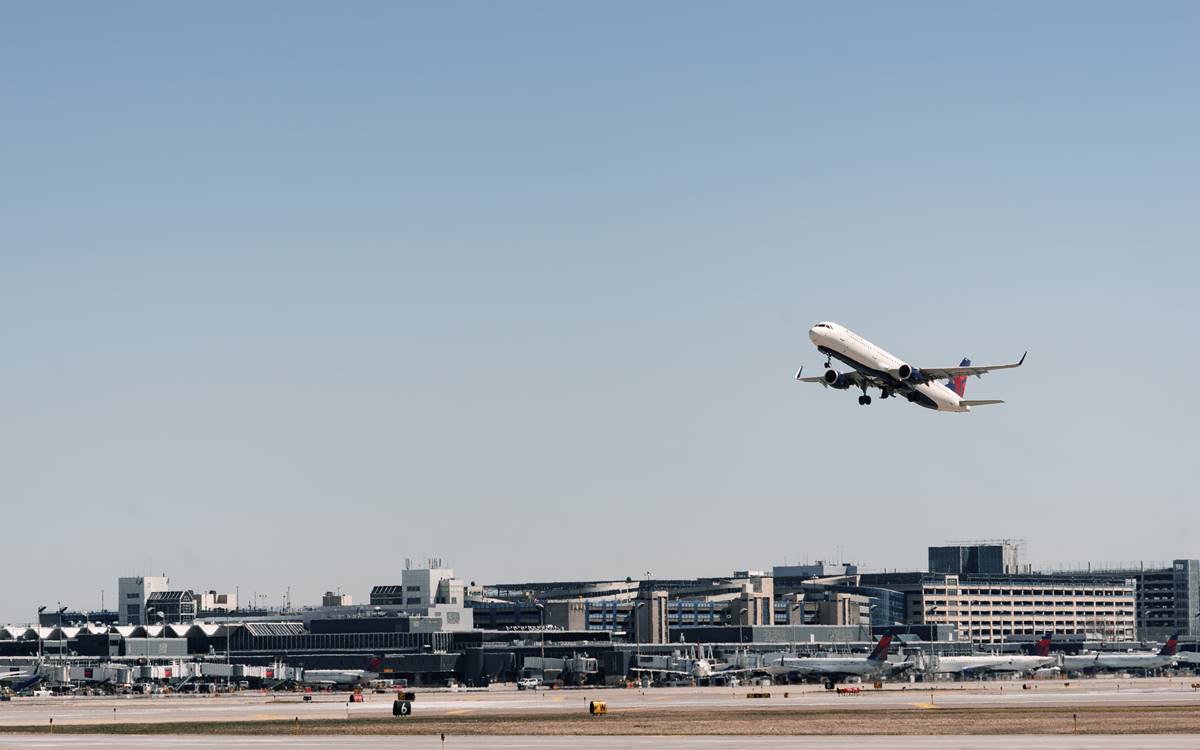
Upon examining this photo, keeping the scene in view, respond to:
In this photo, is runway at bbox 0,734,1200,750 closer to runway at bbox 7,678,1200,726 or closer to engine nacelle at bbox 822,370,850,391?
runway at bbox 7,678,1200,726

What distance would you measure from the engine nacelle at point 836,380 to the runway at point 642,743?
52502 mm

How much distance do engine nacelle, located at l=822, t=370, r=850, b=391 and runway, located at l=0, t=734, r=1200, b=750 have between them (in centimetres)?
5250

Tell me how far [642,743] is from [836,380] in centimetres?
5986

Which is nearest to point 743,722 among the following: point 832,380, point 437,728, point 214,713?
point 437,728

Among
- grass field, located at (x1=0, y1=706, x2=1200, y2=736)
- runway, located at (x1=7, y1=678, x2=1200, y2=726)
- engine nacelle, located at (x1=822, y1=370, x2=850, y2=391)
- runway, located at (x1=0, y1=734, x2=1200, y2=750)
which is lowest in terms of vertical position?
runway, located at (x1=7, y1=678, x2=1200, y2=726)

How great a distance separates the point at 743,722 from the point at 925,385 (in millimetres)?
44645

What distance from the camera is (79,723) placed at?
150375mm

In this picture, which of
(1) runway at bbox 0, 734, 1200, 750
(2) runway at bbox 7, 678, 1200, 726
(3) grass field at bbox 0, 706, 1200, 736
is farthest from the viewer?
(2) runway at bbox 7, 678, 1200, 726

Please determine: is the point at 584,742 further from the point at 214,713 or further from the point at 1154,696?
the point at 1154,696

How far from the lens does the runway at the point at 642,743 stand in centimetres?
10319

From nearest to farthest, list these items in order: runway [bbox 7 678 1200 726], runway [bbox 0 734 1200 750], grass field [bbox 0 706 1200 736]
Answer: runway [bbox 0 734 1200 750] → grass field [bbox 0 706 1200 736] → runway [bbox 7 678 1200 726]

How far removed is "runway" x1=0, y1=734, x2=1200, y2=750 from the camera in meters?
103

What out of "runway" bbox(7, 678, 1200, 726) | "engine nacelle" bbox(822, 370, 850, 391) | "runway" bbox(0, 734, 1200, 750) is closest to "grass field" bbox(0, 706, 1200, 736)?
"runway" bbox(7, 678, 1200, 726)

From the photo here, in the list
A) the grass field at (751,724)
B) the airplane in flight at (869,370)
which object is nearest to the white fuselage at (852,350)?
the airplane in flight at (869,370)
